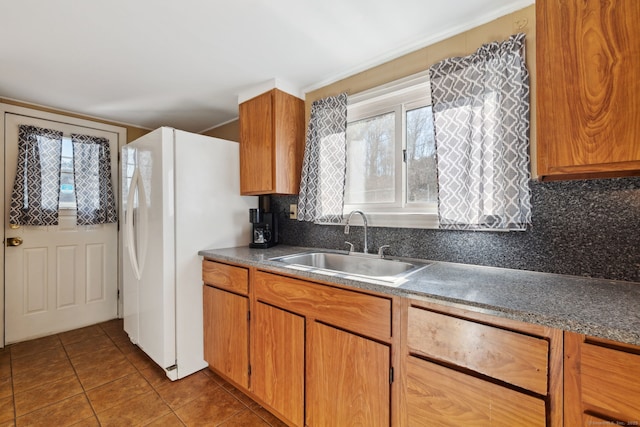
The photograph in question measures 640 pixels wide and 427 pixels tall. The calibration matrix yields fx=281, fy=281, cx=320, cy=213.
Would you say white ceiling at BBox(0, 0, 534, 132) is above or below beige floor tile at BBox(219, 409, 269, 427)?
above

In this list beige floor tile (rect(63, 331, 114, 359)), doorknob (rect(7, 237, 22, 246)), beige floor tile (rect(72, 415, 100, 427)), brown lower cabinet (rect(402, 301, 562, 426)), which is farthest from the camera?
doorknob (rect(7, 237, 22, 246))

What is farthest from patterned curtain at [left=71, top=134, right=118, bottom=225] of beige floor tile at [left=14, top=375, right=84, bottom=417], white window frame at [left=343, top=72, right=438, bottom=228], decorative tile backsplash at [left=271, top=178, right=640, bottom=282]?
decorative tile backsplash at [left=271, top=178, right=640, bottom=282]

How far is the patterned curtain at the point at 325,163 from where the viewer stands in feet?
6.39

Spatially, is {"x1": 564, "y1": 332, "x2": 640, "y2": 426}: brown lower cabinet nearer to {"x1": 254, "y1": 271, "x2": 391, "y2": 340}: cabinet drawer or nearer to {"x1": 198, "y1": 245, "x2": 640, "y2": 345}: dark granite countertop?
{"x1": 198, "y1": 245, "x2": 640, "y2": 345}: dark granite countertop

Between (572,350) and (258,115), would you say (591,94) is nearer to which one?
(572,350)

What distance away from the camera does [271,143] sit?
206 cm

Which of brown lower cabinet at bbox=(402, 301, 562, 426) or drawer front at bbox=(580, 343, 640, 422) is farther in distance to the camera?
brown lower cabinet at bbox=(402, 301, 562, 426)

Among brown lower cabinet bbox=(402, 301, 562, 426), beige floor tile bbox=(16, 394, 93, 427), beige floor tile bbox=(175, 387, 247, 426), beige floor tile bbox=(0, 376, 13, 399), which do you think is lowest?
beige floor tile bbox=(175, 387, 247, 426)

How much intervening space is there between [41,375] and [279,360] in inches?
73.1

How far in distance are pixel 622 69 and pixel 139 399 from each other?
108 inches

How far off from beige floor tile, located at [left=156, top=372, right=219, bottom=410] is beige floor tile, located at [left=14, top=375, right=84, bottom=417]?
55 centimetres

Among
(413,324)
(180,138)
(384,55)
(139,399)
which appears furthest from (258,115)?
(139,399)

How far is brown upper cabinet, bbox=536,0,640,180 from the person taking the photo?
0.86 m

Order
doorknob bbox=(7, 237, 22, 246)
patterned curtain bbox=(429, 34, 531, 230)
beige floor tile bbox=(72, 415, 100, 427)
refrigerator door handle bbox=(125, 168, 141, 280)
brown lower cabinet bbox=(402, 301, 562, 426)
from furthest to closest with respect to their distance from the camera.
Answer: doorknob bbox=(7, 237, 22, 246)
refrigerator door handle bbox=(125, 168, 141, 280)
beige floor tile bbox=(72, 415, 100, 427)
patterned curtain bbox=(429, 34, 531, 230)
brown lower cabinet bbox=(402, 301, 562, 426)
